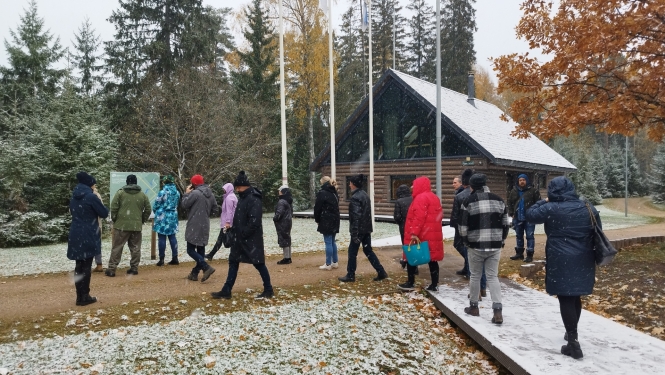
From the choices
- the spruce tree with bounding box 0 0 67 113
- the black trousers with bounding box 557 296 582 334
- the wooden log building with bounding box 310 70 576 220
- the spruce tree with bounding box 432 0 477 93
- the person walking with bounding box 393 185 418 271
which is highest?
the spruce tree with bounding box 432 0 477 93

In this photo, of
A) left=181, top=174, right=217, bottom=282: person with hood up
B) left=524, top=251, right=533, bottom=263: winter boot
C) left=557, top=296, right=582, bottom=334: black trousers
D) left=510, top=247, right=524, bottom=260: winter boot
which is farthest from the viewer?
left=510, top=247, right=524, bottom=260: winter boot

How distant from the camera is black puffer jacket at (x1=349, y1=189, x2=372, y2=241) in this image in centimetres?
766

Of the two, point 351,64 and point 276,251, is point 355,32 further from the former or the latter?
point 276,251

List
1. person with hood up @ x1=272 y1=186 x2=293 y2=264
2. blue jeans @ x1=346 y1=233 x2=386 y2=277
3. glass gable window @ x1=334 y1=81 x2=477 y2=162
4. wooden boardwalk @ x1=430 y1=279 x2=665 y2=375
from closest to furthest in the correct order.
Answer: wooden boardwalk @ x1=430 y1=279 x2=665 y2=375, blue jeans @ x1=346 y1=233 x2=386 y2=277, person with hood up @ x1=272 y1=186 x2=293 y2=264, glass gable window @ x1=334 y1=81 x2=477 y2=162

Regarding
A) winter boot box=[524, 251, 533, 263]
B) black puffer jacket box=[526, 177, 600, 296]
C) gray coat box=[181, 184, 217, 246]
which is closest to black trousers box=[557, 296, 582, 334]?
black puffer jacket box=[526, 177, 600, 296]

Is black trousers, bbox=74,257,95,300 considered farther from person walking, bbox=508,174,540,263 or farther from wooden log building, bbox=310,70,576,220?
wooden log building, bbox=310,70,576,220

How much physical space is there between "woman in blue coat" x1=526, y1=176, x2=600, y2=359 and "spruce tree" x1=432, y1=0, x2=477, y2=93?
4063 centimetres

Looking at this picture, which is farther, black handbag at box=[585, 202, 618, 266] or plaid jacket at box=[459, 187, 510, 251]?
plaid jacket at box=[459, 187, 510, 251]

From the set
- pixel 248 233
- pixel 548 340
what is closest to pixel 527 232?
pixel 548 340

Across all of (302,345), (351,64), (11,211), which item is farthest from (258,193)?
(351,64)

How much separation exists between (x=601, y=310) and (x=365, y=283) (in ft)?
12.6

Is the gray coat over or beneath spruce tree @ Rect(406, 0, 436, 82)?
beneath

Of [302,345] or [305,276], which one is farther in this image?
[305,276]

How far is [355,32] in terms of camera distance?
42.9 m
